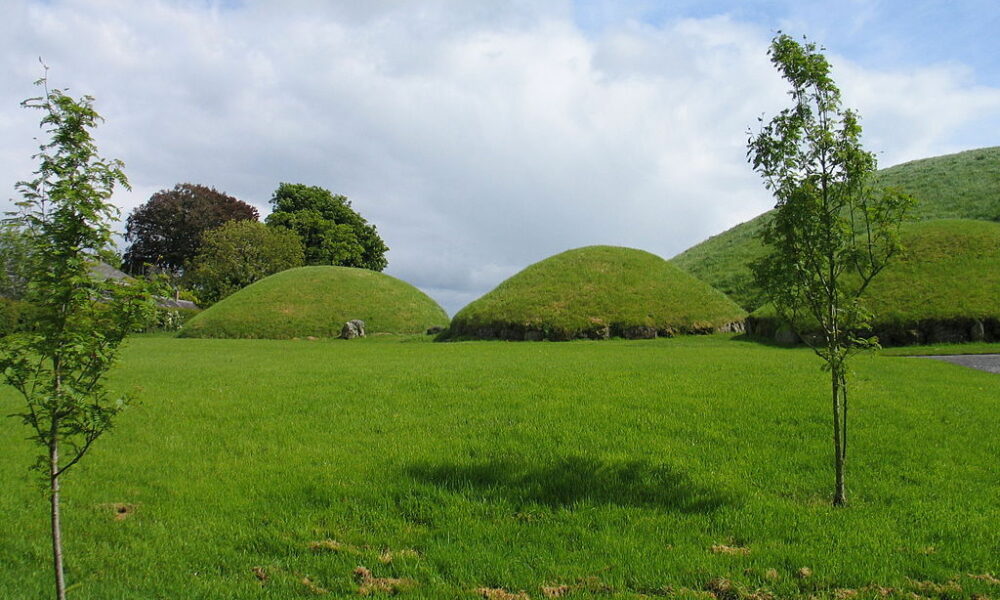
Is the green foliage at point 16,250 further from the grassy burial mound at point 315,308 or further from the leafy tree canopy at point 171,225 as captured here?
the leafy tree canopy at point 171,225

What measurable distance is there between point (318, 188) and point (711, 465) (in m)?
82.9

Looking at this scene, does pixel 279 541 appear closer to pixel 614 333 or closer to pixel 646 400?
pixel 646 400

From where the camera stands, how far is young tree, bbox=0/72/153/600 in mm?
6125

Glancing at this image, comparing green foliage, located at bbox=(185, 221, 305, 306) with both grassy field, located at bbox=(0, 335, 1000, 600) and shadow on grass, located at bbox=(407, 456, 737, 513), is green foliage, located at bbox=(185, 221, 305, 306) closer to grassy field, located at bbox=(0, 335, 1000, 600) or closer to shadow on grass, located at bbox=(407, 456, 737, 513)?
grassy field, located at bbox=(0, 335, 1000, 600)

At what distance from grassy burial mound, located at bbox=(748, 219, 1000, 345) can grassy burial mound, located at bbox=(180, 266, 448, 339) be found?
108 feet

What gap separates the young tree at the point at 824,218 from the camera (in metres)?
8.45

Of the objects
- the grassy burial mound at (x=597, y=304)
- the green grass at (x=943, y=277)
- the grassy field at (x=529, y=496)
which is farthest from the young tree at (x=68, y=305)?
the grassy burial mound at (x=597, y=304)

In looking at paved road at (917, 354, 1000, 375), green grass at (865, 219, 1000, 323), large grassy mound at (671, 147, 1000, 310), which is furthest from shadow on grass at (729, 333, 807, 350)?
large grassy mound at (671, 147, 1000, 310)

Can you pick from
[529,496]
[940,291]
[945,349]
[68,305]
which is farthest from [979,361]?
[68,305]

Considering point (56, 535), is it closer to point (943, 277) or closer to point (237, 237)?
point (943, 277)

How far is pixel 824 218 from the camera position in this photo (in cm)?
848

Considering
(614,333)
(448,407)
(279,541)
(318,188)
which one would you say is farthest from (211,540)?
(318,188)

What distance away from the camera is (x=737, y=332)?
41312 mm

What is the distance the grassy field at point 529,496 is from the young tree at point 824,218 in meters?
1.66
